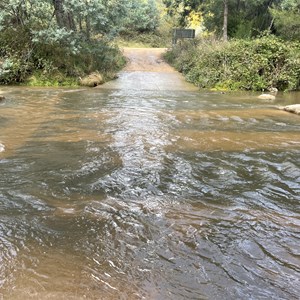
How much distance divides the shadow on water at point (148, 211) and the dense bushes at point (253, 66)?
7381mm

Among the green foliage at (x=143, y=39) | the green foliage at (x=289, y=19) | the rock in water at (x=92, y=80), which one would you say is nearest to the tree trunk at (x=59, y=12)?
the rock in water at (x=92, y=80)

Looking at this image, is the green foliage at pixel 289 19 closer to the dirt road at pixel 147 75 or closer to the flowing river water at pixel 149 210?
the dirt road at pixel 147 75

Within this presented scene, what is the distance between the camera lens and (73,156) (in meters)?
5.25

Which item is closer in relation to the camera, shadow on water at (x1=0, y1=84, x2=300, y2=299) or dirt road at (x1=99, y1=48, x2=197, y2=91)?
shadow on water at (x1=0, y1=84, x2=300, y2=299)

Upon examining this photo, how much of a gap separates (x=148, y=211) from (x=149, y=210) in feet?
0.08

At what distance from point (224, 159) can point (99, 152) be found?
1914mm

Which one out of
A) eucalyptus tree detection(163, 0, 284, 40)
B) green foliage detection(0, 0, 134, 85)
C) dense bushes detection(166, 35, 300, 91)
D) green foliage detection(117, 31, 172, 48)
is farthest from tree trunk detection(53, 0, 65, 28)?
green foliage detection(117, 31, 172, 48)

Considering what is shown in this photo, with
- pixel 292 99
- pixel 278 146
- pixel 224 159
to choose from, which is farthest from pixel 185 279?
pixel 292 99

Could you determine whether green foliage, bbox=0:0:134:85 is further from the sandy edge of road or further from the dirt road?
the sandy edge of road

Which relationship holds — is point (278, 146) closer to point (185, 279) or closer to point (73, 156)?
point (73, 156)

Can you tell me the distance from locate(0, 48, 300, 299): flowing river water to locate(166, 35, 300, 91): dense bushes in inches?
280

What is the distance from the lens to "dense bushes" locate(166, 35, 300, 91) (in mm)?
14148

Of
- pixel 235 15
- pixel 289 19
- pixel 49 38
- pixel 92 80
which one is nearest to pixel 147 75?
pixel 92 80

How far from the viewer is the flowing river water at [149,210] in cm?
252
